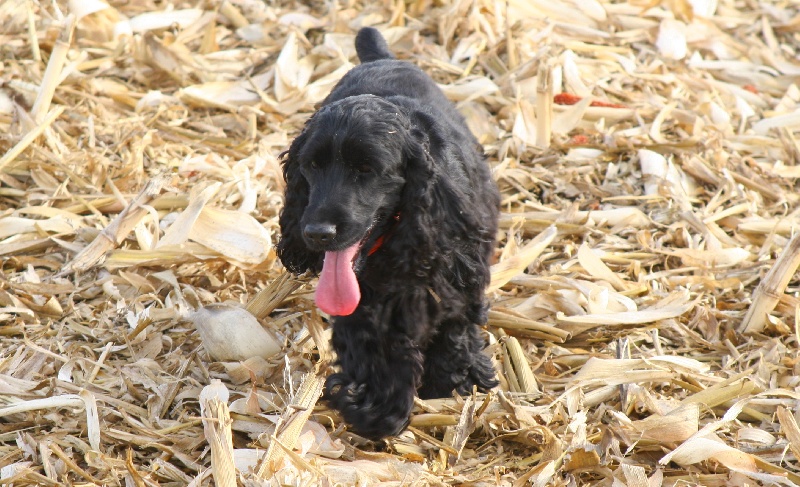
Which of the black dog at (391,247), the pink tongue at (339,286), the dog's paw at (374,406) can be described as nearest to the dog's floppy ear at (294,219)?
the black dog at (391,247)

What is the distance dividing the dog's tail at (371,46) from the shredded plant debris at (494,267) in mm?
827

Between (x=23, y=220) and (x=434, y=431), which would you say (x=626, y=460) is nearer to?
(x=434, y=431)

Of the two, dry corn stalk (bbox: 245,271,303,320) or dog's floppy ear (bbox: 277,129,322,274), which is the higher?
dog's floppy ear (bbox: 277,129,322,274)

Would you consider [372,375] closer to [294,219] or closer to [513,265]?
[294,219]

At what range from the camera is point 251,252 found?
14.3 feet

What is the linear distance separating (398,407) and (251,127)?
8.90ft

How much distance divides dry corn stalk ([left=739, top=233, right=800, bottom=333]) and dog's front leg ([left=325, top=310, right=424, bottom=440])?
166 cm

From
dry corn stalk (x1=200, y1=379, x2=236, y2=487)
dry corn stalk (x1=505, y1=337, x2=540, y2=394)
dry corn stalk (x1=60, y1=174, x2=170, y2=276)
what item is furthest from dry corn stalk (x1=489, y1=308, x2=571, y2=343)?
dry corn stalk (x1=60, y1=174, x2=170, y2=276)

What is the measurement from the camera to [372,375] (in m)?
3.53

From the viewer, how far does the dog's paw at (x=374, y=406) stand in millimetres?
3408

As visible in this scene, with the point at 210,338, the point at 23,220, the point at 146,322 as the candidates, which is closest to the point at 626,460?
the point at 210,338

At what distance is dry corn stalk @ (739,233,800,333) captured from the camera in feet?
13.7

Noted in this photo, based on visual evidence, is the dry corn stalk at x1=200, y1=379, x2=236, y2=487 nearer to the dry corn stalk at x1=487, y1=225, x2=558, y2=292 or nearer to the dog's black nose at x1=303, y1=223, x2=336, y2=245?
the dog's black nose at x1=303, y1=223, x2=336, y2=245

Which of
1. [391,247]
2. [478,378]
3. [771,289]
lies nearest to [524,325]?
[478,378]
